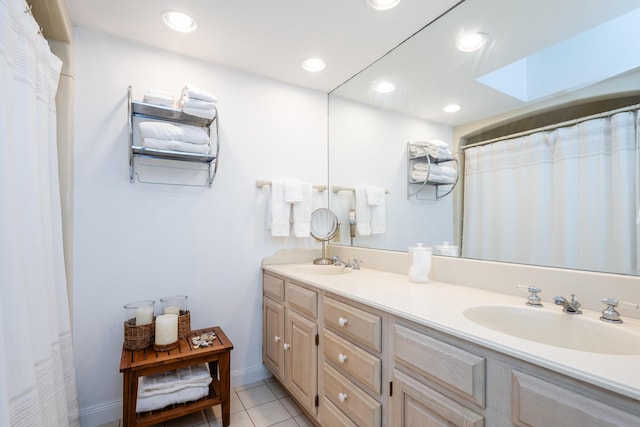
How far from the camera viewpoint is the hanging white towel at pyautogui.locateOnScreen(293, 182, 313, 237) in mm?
2240

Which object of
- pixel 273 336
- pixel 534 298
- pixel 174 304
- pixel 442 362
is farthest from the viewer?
pixel 273 336

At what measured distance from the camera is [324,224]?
2398 millimetres

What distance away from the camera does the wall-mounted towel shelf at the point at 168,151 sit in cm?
172

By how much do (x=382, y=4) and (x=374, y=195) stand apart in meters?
1.16

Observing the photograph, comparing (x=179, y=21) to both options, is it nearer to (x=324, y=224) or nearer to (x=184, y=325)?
(x=324, y=224)

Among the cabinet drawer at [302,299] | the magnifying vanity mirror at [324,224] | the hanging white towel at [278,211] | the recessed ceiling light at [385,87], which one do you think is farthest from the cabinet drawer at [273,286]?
the recessed ceiling light at [385,87]

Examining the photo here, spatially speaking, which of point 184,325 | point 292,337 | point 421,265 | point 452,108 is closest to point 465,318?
point 421,265

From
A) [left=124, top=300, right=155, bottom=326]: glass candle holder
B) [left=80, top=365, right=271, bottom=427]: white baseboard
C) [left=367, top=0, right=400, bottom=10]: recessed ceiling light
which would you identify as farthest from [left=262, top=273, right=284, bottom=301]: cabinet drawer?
[left=367, top=0, right=400, bottom=10]: recessed ceiling light

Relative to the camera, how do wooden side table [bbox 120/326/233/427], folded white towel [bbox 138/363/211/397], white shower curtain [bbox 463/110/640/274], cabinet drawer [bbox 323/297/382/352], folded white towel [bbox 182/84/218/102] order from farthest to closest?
1. folded white towel [bbox 182/84/218/102]
2. folded white towel [bbox 138/363/211/397]
3. wooden side table [bbox 120/326/233/427]
4. cabinet drawer [bbox 323/297/382/352]
5. white shower curtain [bbox 463/110/640/274]

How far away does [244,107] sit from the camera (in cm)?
218

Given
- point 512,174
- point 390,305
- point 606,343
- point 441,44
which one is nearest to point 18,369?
point 390,305

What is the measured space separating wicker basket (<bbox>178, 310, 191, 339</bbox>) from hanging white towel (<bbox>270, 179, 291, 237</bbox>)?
29.7 inches

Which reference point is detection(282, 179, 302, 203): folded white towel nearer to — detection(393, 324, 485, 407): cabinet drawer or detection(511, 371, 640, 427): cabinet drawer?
detection(393, 324, 485, 407): cabinet drawer

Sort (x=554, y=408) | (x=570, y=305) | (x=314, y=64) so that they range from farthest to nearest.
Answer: (x=314, y=64)
(x=570, y=305)
(x=554, y=408)
